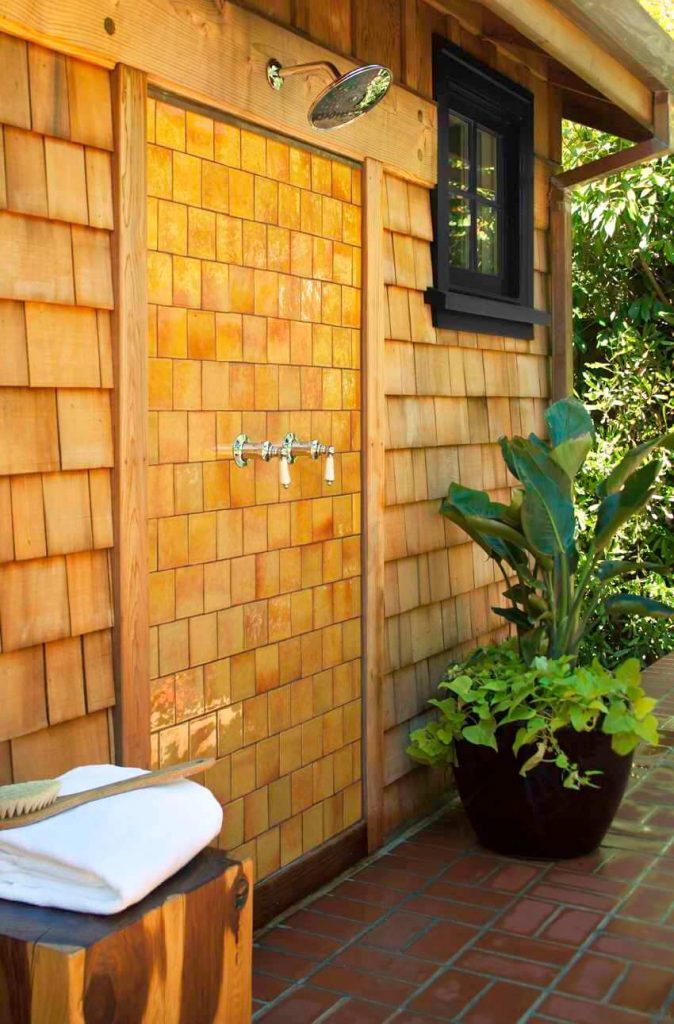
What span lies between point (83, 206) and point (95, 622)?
838 millimetres

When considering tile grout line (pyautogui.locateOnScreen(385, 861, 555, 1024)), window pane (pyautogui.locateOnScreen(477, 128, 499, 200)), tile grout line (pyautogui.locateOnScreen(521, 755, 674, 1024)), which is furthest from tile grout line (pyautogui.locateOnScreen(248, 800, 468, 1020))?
window pane (pyautogui.locateOnScreen(477, 128, 499, 200))

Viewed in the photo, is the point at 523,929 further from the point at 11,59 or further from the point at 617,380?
the point at 617,380

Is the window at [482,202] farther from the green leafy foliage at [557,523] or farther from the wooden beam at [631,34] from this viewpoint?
the green leafy foliage at [557,523]

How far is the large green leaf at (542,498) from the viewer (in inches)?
Answer: 133

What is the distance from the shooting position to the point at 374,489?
3490 millimetres

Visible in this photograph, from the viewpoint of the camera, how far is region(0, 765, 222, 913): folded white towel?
65.8 inches

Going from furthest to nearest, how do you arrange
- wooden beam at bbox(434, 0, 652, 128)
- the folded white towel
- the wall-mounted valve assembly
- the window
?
1. the window
2. wooden beam at bbox(434, 0, 652, 128)
3. the wall-mounted valve assembly
4. the folded white towel

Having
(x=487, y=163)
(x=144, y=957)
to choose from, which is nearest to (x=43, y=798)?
(x=144, y=957)

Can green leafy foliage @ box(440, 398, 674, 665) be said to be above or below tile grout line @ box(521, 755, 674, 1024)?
above

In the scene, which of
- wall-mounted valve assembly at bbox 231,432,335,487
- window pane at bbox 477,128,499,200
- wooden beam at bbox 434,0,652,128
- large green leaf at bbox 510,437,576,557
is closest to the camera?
wall-mounted valve assembly at bbox 231,432,335,487

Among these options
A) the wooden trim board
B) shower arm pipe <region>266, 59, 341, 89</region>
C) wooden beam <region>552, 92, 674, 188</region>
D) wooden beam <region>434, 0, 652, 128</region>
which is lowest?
the wooden trim board

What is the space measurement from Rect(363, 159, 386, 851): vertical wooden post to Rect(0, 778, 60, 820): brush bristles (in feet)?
5.74

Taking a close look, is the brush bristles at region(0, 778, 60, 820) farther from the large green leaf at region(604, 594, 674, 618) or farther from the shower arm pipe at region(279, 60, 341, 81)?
the large green leaf at region(604, 594, 674, 618)

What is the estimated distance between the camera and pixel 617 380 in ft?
22.7
